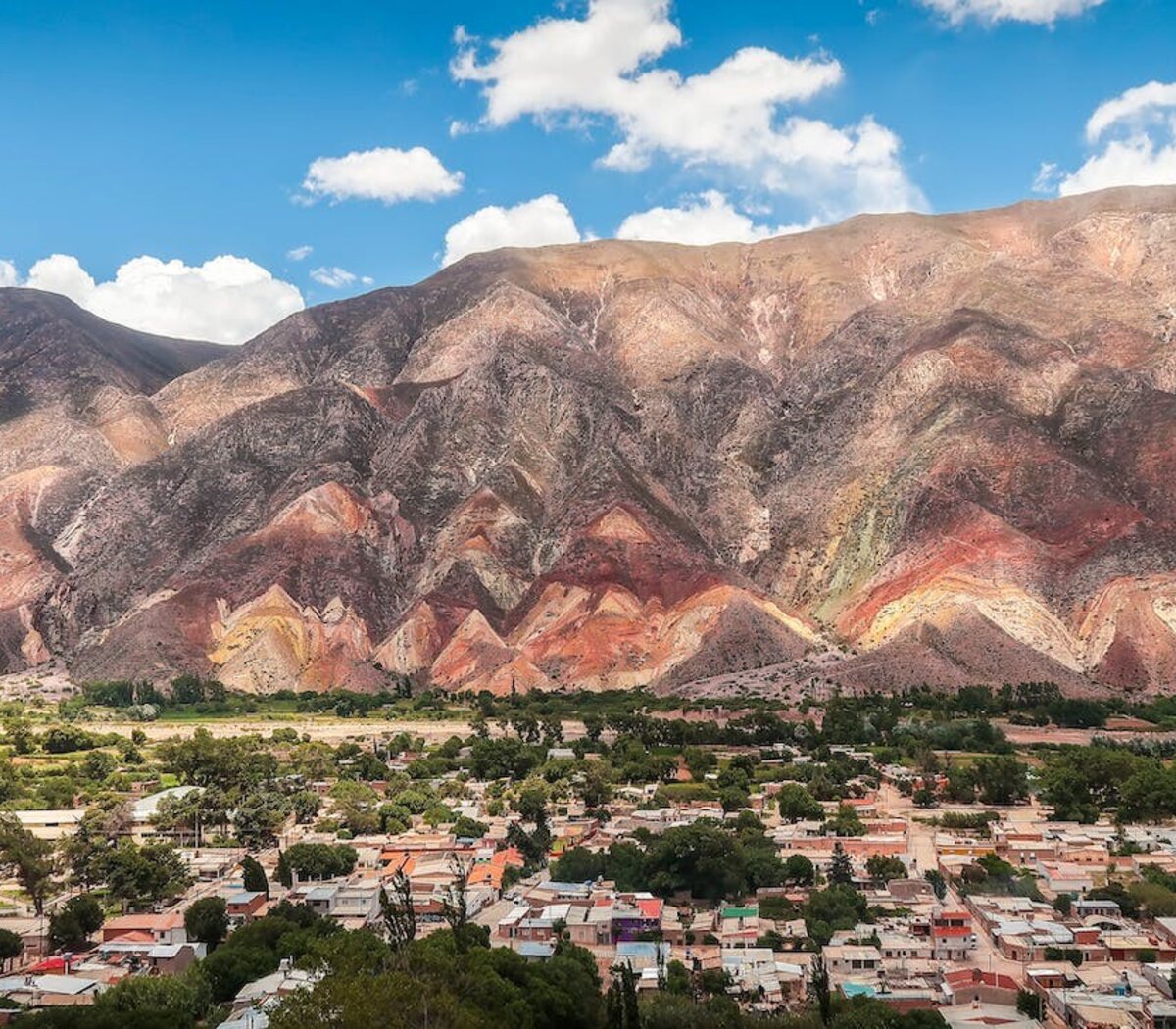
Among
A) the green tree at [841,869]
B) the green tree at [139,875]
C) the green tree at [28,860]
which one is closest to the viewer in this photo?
the green tree at [28,860]

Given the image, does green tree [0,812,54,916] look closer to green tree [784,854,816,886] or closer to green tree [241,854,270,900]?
green tree [241,854,270,900]

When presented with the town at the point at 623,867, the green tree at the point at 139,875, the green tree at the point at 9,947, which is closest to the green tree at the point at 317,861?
the town at the point at 623,867

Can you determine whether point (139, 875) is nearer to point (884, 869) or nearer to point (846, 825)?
point (884, 869)

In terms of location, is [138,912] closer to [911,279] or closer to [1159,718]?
[1159,718]

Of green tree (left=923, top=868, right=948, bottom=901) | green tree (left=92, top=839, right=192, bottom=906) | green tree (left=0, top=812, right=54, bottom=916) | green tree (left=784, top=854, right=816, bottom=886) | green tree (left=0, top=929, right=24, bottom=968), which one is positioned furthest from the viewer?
green tree (left=784, top=854, right=816, bottom=886)

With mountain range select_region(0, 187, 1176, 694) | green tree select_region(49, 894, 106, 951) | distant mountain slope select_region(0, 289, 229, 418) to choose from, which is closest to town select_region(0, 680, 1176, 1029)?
green tree select_region(49, 894, 106, 951)

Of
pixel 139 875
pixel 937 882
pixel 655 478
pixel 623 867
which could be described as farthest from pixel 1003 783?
pixel 655 478

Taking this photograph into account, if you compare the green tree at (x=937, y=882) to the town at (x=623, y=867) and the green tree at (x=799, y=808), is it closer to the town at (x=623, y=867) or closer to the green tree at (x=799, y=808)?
the town at (x=623, y=867)

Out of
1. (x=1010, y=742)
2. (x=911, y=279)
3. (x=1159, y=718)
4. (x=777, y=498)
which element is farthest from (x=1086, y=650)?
(x=911, y=279)
